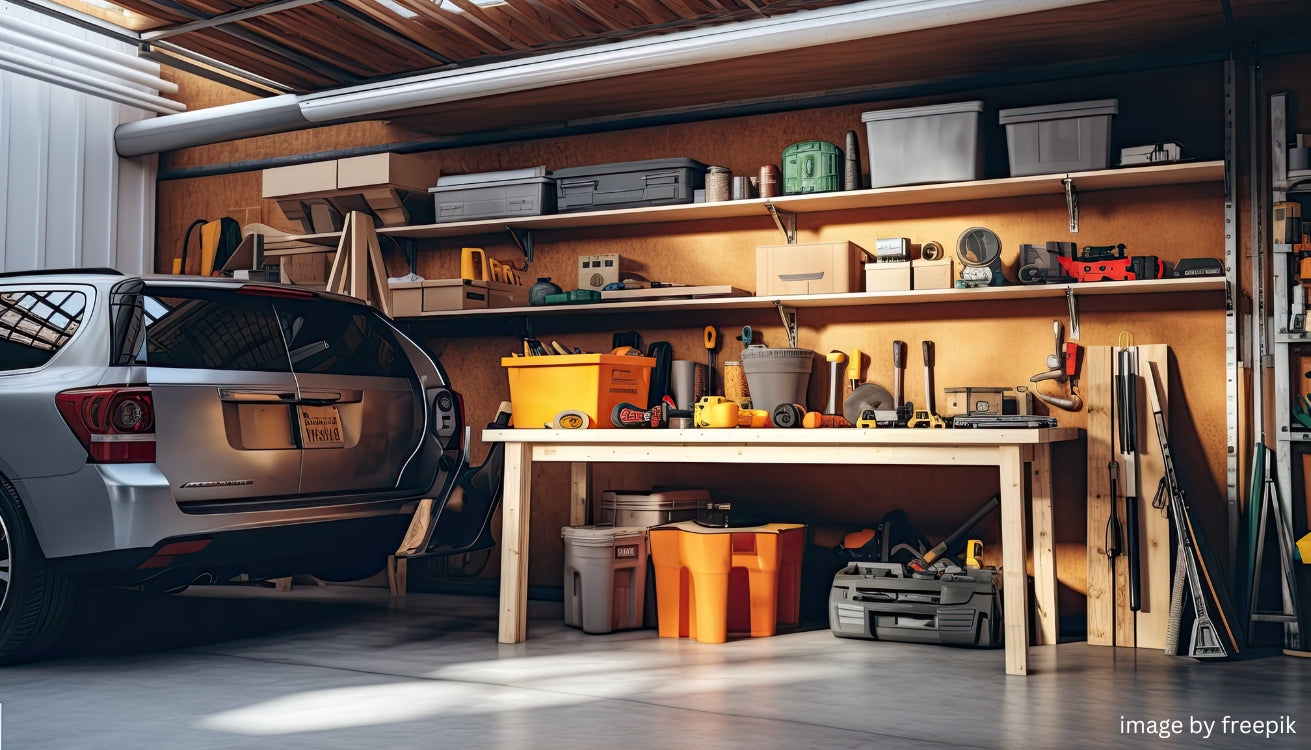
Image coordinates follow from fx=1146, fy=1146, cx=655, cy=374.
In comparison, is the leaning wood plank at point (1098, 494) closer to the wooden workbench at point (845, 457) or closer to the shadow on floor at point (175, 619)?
the wooden workbench at point (845, 457)

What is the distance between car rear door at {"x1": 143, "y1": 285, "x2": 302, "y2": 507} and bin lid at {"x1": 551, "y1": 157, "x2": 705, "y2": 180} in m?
1.94

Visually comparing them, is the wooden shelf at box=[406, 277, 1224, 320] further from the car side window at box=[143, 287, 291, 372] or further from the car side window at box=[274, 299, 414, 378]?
the car side window at box=[143, 287, 291, 372]

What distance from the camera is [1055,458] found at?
4887 mm

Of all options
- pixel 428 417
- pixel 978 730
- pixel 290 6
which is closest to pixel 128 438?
pixel 428 417

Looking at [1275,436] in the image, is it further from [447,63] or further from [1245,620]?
[447,63]

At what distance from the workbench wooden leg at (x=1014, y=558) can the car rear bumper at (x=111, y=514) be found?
2471 mm

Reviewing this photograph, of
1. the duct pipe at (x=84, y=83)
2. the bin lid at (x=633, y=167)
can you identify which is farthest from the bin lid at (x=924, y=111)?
the duct pipe at (x=84, y=83)

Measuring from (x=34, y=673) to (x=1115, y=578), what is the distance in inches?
154

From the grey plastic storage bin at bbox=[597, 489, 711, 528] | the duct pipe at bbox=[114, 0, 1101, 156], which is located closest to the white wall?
the duct pipe at bbox=[114, 0, 1101, 156]

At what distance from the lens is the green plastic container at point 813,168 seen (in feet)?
16.4

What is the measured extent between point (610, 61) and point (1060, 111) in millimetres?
1857

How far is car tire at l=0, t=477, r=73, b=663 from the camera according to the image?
3.62 m

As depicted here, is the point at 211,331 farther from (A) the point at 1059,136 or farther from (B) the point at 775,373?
(A) the point at 1059,136

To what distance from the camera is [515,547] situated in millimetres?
4434
